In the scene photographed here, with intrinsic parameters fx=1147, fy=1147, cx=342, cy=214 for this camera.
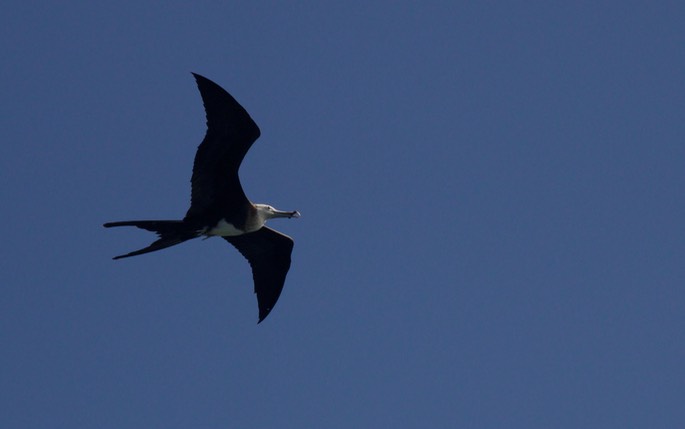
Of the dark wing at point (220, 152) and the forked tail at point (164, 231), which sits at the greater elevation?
the dark wing at point (220, 152)

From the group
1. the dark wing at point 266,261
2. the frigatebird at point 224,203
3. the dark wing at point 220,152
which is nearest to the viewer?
the dark wing at point 220,152

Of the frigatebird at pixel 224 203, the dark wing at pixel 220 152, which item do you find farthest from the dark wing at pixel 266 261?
the dark wing at pixel 220 152

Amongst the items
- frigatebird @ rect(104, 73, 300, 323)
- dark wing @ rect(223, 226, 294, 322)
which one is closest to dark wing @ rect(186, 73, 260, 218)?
frigatebird @ rect(104, 73, 300, 323)

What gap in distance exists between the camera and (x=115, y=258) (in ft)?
40.4

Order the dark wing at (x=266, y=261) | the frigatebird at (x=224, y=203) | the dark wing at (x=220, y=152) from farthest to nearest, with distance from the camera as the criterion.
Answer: the dark wing at (x=266, y=261)
the frigatebird at (x=224, y=203)
the dark wing at (x=220, y=152)

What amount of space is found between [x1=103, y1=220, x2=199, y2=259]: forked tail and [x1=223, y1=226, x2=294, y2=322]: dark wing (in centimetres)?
145

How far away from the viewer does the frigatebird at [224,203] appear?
1216 cm

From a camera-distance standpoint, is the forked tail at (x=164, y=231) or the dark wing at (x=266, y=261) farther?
the dark wing at (x=266, y=261)

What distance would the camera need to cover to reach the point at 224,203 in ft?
42.7

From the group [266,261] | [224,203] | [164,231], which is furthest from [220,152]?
[266,261]

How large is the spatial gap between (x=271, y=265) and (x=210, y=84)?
330 cm

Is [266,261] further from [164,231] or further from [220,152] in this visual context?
[220,152]

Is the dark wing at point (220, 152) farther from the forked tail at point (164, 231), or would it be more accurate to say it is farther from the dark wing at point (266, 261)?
the dark wing at point (266, 261)

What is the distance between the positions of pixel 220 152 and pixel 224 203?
76cm
